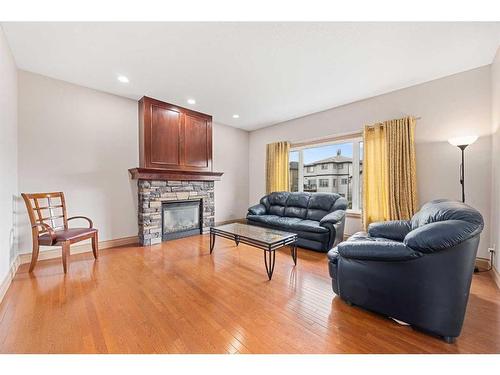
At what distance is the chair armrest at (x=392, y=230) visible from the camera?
2389 millimetres

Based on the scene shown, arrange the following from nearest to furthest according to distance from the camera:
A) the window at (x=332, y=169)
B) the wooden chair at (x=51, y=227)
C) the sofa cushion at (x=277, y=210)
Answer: the wooden chair at (x=51, y=227) → the window at (x=332, y=169) → the sofa cushion at (x=277, y=210)

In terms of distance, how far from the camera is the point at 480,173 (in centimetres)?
272

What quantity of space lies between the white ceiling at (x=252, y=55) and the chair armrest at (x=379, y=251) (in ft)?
6.67

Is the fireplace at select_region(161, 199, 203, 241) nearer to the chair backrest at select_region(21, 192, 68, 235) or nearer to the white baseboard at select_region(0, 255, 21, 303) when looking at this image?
the chair backrest at select_region(21, 192, 68, 235)

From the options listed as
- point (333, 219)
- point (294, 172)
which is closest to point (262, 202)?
point (294, 172)

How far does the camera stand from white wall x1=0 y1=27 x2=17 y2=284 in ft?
6.93

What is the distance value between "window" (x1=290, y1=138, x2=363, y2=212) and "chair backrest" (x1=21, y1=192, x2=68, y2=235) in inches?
172

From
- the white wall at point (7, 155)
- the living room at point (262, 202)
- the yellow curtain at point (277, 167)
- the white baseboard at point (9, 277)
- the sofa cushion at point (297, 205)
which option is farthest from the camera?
the yellow curtain at point (277, 167)

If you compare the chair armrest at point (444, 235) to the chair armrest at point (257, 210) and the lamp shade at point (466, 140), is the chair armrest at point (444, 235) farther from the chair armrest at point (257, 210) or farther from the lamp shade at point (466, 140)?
the chair armrest at point (257, 210)

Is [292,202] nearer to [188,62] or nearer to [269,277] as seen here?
[269,277]

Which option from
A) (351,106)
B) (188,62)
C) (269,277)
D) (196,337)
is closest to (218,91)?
(188,62)

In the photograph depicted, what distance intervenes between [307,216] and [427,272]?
8.82 ft

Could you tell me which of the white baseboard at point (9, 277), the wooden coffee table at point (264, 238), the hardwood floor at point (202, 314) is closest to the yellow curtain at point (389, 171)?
the hardwood floor at point (202, 314)

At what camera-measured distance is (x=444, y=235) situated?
1355 mm
